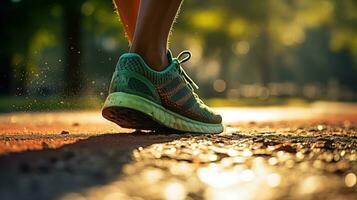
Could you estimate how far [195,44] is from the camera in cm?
3403

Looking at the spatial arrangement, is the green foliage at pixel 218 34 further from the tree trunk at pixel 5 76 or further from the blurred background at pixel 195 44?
the tree trunk at pixel 5 76

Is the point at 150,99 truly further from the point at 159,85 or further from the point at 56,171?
the point at 56,171

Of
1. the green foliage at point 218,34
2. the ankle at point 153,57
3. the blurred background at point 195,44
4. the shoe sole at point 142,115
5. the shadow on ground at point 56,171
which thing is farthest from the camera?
the green foliage at point 218,34

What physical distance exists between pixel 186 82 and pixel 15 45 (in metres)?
17.9

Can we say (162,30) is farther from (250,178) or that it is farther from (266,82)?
(266,82)

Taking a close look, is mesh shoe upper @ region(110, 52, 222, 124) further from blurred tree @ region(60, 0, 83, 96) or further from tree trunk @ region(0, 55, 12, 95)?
tree trunk @ region(0, 55, 12, 95)

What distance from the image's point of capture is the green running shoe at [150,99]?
3016 millimetres

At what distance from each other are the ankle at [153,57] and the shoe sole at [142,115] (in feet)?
0.67

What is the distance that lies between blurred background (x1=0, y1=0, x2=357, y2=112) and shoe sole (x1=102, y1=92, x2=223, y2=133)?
2.50m

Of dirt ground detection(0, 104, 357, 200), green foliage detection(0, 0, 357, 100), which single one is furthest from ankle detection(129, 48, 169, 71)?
green foliage detection(0, 0, 357, 100)

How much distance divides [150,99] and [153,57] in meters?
0.22

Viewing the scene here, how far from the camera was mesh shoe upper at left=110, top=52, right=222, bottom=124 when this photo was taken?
3.08 meters

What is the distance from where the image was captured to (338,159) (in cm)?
196

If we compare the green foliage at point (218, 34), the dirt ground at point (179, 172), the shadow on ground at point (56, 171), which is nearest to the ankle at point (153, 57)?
the dirt ground at point (179, 172)
